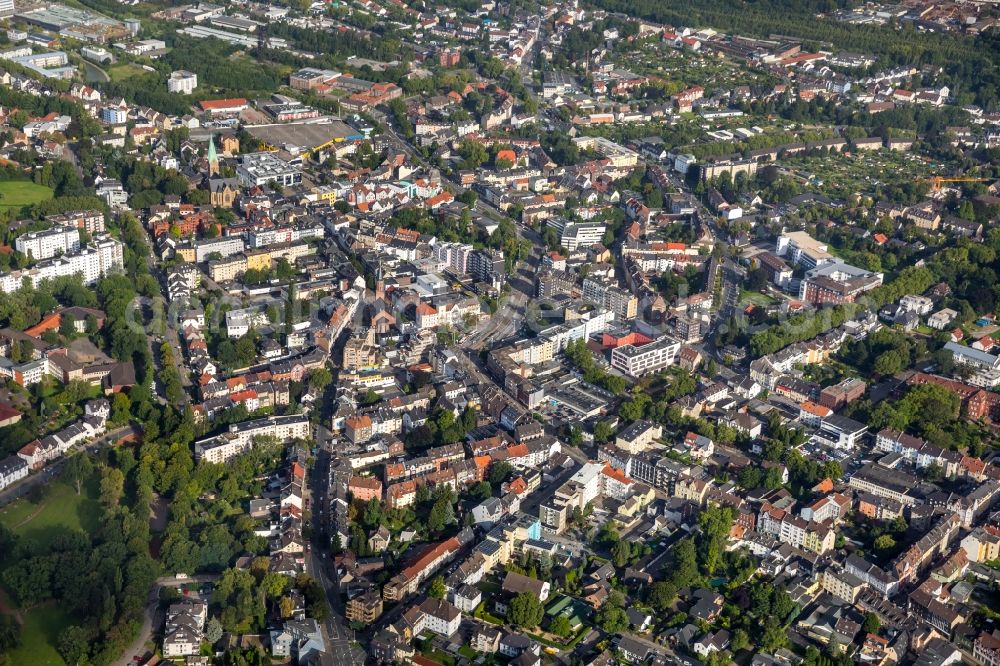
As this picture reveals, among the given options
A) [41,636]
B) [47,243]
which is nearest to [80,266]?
[47,243]

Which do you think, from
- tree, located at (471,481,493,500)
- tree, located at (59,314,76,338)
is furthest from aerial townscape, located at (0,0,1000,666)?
tree, located at (59,314,76,338)

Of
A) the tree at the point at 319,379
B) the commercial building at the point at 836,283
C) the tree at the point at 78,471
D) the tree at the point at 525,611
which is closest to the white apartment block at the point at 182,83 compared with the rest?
the tree at the point at 319,379

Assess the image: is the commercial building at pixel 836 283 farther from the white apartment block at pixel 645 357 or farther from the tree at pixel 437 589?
the tree at pixel 437 589

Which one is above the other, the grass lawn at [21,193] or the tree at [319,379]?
the tree at [319,379]

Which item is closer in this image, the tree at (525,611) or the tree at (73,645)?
the tree at (73,645)

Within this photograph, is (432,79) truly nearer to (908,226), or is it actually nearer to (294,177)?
(294,177)

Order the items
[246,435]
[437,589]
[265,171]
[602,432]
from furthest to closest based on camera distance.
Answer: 1. [265,171]
2. [602,432]
3. [246,435]
4. [437,589]

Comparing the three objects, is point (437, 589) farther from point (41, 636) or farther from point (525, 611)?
point (41, 636)
